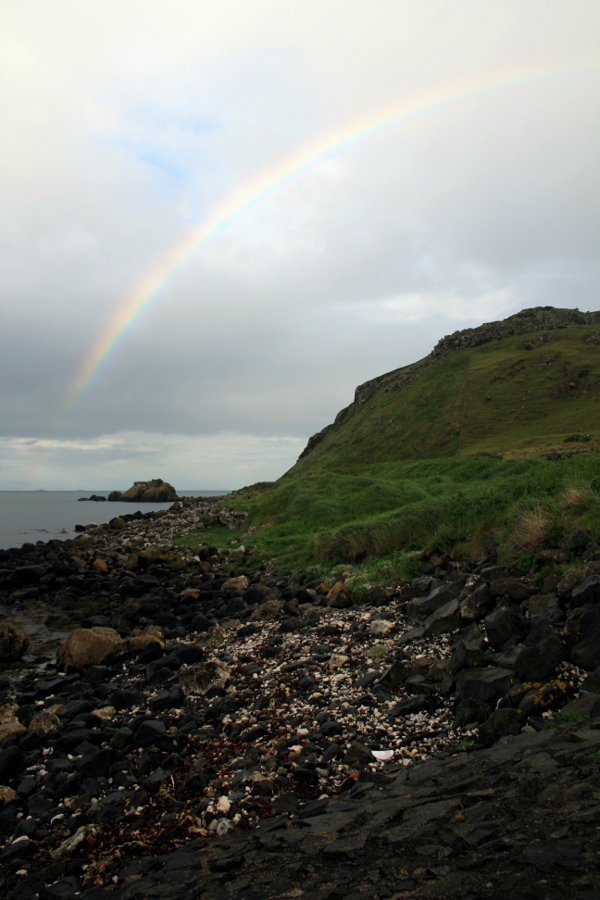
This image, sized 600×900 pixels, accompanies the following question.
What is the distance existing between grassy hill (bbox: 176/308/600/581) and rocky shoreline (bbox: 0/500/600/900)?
2.49 m

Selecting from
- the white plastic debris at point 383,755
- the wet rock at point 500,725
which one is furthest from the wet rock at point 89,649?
the wet rock at point 500,725

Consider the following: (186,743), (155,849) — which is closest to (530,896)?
(155,849)

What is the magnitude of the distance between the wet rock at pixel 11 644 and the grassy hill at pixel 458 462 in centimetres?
1027

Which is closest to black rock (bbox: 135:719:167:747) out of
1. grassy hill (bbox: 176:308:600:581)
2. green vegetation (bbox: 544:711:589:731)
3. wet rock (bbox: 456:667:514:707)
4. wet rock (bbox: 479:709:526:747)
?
wet rock (bbox: 456:667:514:707)

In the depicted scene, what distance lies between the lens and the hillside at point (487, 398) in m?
64.2

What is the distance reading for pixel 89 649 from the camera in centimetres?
1312

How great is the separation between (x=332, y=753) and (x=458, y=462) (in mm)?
37360

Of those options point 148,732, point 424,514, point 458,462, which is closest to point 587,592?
point 148,732

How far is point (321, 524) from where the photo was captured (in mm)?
28750

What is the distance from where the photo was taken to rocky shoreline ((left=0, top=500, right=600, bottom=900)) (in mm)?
4262

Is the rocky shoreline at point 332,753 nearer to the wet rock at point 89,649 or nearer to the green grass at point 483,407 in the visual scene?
the wet rock at point 89,649

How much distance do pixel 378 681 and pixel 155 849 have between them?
4296 mm

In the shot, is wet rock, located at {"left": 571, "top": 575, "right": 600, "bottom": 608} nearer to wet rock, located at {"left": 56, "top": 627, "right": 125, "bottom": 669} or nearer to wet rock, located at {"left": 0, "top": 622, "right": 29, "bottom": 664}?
wet rock, located at {"left": 56, "top": 627, "right": 125, "bottom": 669}

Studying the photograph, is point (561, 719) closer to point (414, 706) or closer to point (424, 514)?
point (414, 706)
